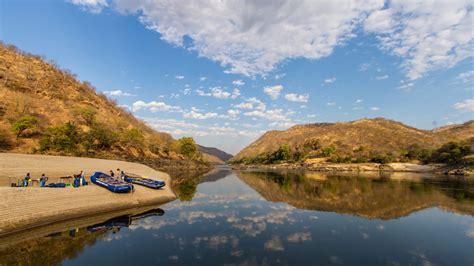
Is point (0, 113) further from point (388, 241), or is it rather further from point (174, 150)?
point (388, 241)

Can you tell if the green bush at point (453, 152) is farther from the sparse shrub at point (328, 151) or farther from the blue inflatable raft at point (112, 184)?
the blue inflatable raft at point (112, 184)

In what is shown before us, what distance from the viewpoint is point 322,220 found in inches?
1142

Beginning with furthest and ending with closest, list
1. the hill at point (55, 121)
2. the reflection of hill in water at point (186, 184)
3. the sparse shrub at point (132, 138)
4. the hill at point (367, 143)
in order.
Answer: the hill at point (367, 143) → the sparse shrub at point (132, 138) → the hill at point (55, 121) → the reflection of hill in water at point (186, 184)

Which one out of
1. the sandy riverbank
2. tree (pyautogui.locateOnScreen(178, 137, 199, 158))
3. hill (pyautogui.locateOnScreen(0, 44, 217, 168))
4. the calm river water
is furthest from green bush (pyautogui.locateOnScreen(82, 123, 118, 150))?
the calm river water

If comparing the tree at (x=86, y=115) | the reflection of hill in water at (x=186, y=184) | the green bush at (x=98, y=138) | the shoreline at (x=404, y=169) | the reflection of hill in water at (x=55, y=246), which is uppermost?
the tree at (x=86, y=115)

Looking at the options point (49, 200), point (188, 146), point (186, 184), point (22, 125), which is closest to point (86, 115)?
point (22, 125)

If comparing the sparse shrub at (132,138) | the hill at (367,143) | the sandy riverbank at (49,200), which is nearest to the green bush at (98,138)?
the sparse shrub at (132,138)

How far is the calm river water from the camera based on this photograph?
1736cm

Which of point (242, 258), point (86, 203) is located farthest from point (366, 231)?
point (86, 203)

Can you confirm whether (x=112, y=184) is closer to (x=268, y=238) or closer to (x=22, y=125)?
(x=268, y=238)

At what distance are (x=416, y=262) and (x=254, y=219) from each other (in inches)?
627

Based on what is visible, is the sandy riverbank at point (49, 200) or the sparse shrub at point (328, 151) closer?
the sandy riverbank at point (49, 200)

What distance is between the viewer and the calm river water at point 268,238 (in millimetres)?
17359

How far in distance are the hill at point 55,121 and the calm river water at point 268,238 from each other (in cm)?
5485
